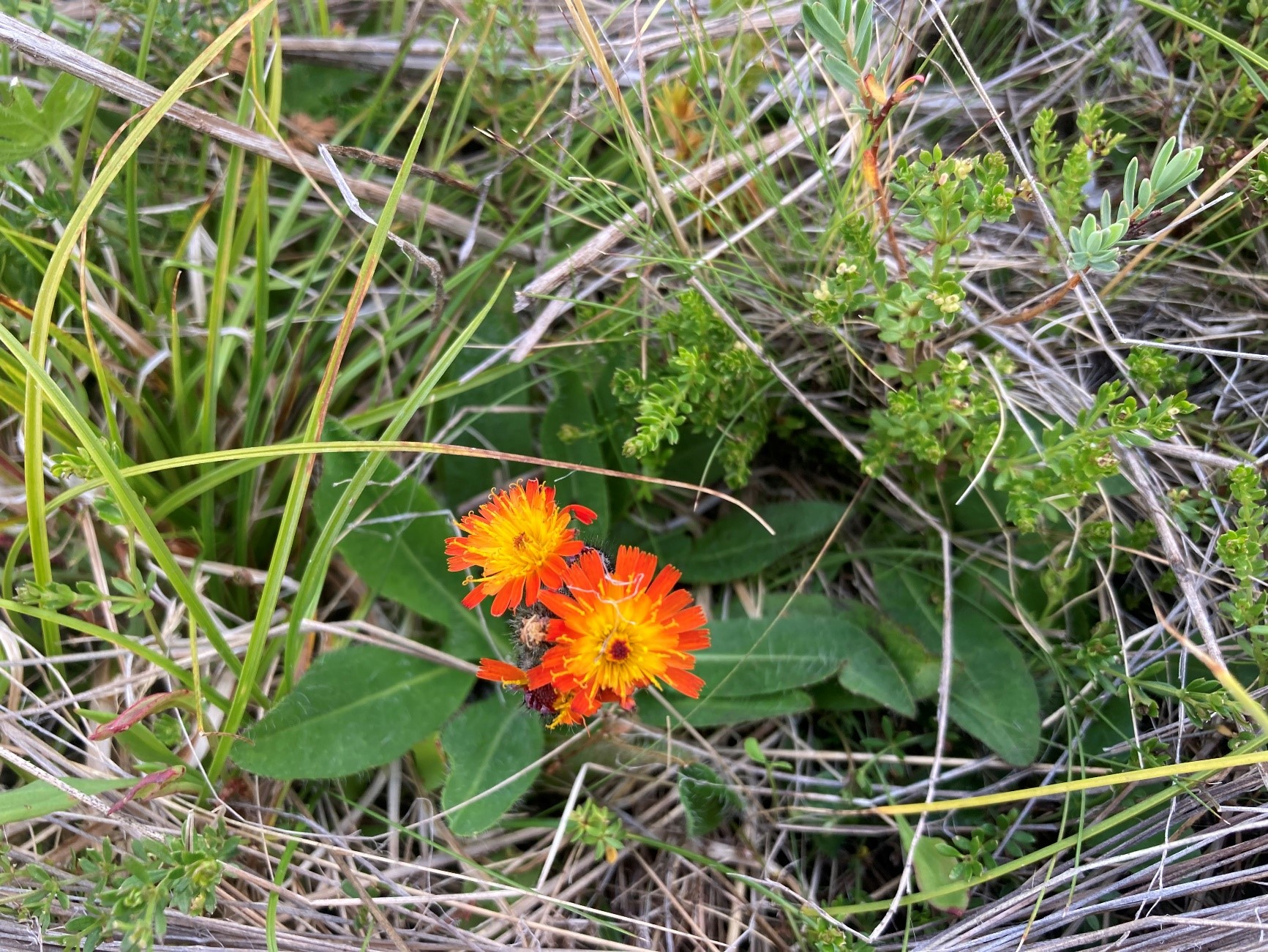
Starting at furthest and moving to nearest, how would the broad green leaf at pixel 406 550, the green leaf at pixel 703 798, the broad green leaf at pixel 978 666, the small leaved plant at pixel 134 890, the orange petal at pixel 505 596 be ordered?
the broad green leaf at pixel 406 550
the broad green leaf at pixel 978 666
the green leaf at pixel 703 798
the orange petal at pixel 505 596
the small leaved plant at pixel 134 890

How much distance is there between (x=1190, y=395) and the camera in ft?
6.18

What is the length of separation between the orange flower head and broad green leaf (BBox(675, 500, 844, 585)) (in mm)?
570

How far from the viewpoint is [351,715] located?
1756mm

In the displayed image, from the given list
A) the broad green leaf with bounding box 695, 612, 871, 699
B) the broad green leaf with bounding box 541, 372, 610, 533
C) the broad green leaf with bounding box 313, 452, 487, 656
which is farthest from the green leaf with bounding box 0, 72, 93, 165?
the broad green leaf with bounding box 695, 612, 871, 699

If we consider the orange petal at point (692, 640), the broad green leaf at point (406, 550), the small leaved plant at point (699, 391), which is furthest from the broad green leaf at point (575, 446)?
the orange petal at point (692, 640)

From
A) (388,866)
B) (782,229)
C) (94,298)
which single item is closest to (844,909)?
(388,866)

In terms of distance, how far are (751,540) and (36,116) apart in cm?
172

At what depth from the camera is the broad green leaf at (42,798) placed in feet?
4.83

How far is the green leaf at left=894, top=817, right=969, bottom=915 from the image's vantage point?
1538mm

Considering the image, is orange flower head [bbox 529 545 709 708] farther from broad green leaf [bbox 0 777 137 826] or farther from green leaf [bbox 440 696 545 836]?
broad green leaf [bbox 0 777 137 826]

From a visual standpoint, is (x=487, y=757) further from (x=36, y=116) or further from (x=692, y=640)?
(x=36, y=116)

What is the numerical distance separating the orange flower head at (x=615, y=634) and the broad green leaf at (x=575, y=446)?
0.55m

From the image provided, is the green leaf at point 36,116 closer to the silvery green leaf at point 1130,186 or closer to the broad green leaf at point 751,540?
the broad green leaf at point 751,540

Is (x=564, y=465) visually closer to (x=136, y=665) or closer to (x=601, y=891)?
(x=601, y=891)
